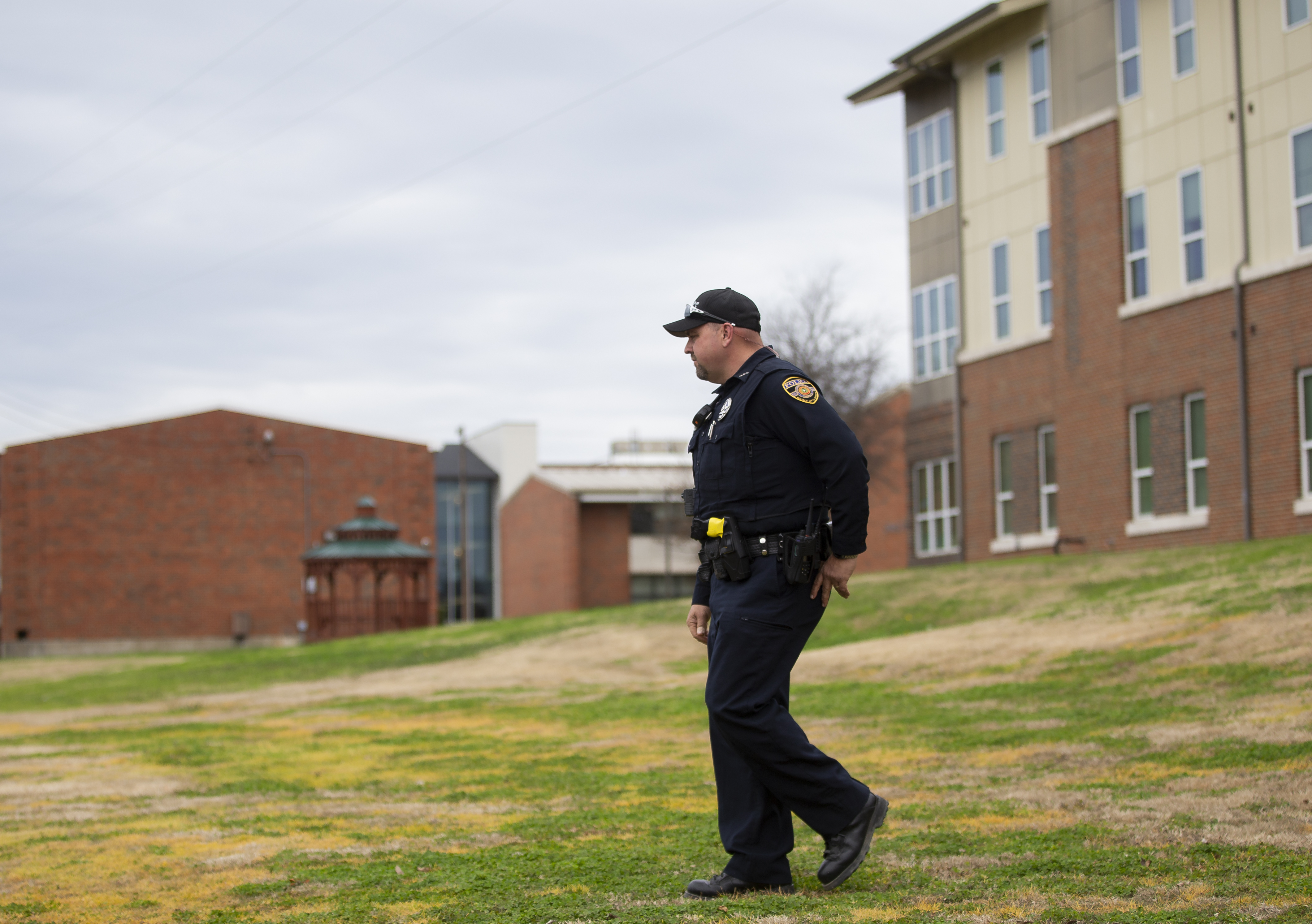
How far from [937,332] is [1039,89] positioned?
20.5ft

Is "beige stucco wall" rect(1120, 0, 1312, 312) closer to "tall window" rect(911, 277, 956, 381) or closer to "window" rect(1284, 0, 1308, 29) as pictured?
"window" rect(1284, 0, 1308, 29)

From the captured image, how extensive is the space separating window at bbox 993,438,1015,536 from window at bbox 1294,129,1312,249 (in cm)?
873

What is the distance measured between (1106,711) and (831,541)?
22.3 ft

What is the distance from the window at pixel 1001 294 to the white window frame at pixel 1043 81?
2522 mm

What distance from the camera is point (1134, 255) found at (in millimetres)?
27547

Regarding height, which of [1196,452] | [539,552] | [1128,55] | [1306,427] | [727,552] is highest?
[1128,55]

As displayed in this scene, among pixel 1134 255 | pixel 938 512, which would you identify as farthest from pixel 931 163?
pixel 938 512

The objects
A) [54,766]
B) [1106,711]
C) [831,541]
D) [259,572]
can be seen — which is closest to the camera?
[831,541]

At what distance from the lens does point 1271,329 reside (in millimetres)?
24047

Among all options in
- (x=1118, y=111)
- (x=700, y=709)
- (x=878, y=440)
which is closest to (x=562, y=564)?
(x=878, y=440)

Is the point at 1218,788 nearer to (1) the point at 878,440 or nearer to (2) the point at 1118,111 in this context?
(2) the point at 1118,111

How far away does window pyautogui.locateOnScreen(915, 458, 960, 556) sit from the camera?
111ft

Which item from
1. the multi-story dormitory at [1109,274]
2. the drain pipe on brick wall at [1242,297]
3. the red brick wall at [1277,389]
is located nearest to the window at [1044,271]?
the multi-story dormitory at [1109,274]

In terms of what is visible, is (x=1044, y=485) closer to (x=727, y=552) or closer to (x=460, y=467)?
(x=727, y=552)
